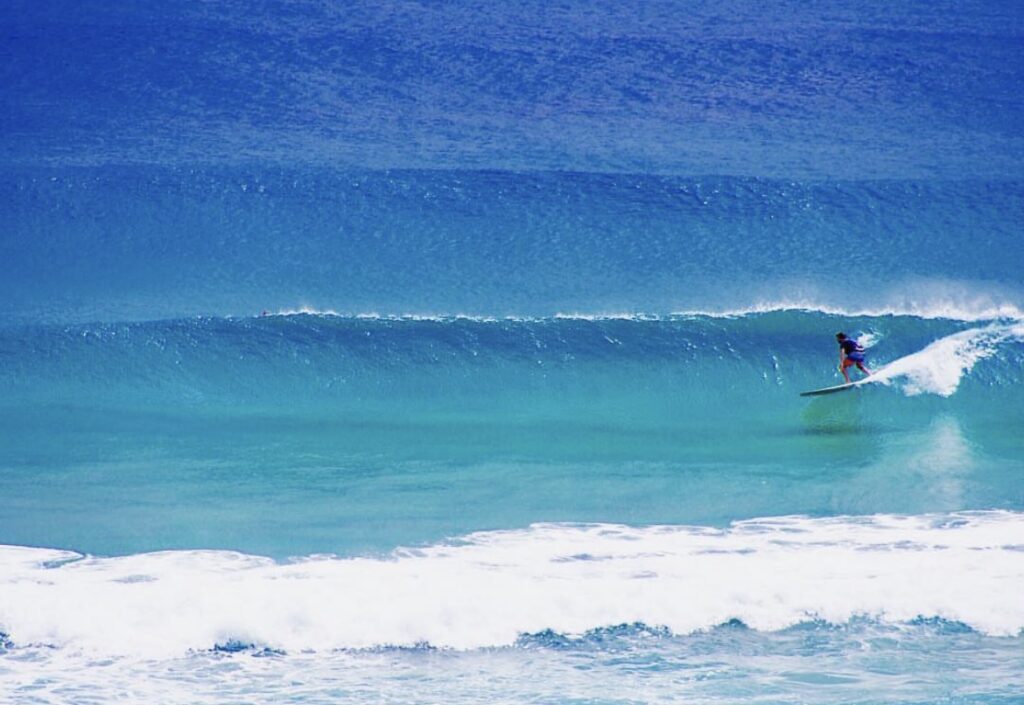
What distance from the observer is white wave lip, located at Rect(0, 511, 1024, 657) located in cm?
678

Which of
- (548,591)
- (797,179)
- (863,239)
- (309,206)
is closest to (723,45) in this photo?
(797,179)

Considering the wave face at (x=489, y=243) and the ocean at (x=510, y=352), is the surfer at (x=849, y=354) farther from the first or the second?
the wave face at (x=489, y=243)

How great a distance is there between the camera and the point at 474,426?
9.94 meters

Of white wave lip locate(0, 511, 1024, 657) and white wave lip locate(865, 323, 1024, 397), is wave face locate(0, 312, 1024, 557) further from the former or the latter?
white wave lip locate(0, 511, 1024, 657)

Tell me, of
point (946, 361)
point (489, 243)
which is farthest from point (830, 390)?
point (489, 243)

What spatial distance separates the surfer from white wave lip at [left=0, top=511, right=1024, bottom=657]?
2.40m

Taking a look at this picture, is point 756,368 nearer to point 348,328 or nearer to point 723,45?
point 348,328

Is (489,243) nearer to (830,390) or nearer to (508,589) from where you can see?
(830,390)

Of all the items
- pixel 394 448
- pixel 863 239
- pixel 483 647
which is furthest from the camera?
pixel 863 239

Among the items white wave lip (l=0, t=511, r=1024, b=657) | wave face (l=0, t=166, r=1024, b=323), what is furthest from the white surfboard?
white wave lip (l=0, t=511, r=1024, b=657)

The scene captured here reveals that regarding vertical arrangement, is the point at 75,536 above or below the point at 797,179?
below

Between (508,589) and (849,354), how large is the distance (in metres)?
4.17

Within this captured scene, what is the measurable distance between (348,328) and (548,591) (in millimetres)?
4664

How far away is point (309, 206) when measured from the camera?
13117mm
